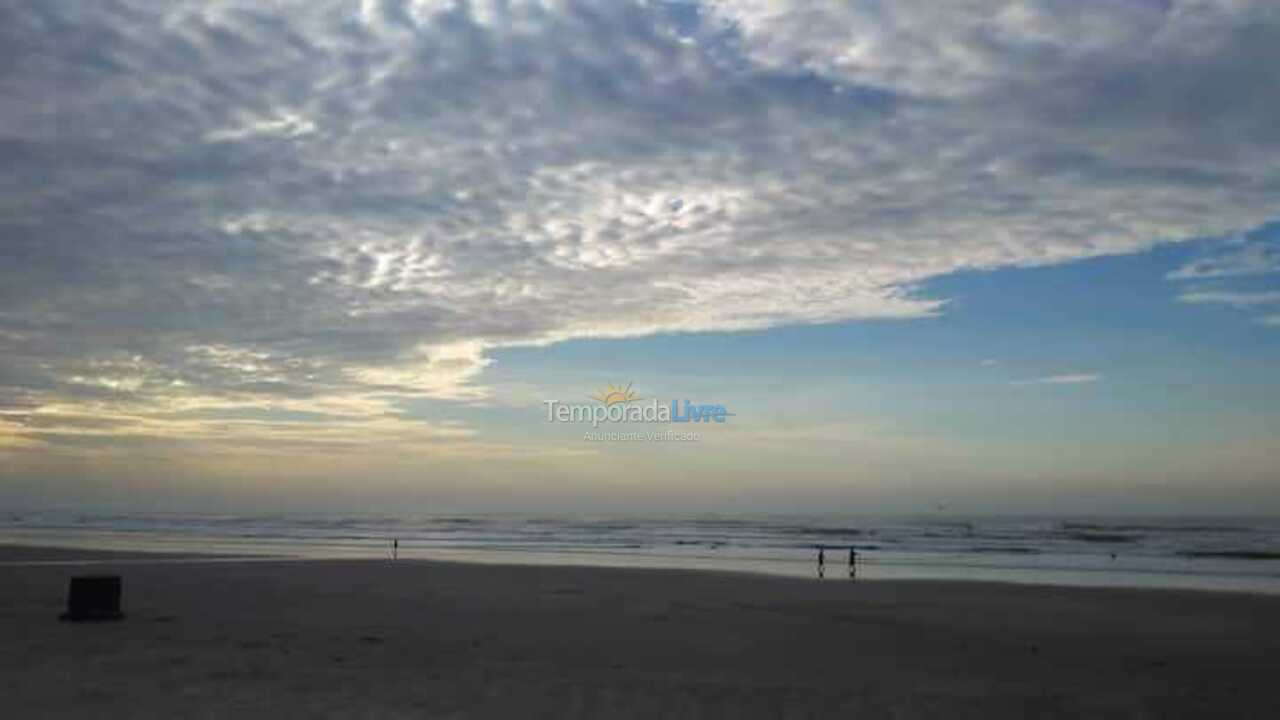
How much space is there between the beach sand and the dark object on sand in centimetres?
46

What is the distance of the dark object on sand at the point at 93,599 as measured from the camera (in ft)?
61.7

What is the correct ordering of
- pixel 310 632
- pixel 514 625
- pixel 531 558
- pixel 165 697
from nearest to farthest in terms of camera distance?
1. pixel 165 697
2. pixel 310 632
3. pixel 514 625
4. pixel 531 558


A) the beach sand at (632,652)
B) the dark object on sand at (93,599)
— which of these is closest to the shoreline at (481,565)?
the beach sand at (632,652)

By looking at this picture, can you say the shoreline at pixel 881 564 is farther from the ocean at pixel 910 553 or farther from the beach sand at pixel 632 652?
the beach sand at pixel 632 652

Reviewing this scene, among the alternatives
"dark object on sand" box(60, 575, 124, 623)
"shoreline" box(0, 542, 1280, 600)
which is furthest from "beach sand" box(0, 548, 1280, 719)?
"shoreline" box(0, 542, 1280, 600)

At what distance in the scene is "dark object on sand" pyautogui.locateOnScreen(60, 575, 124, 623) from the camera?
1880cm

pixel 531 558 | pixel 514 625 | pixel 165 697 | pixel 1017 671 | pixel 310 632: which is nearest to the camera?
pixel 165 697

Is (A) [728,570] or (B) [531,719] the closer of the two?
(B) [531,719]

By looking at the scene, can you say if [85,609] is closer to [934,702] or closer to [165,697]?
[165,697]

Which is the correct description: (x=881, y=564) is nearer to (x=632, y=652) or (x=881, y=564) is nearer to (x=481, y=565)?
(x=481, y=565)

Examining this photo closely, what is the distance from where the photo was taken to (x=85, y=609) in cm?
1883

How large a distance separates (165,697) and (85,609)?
858cm

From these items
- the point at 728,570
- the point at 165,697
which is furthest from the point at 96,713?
the point at 728,570

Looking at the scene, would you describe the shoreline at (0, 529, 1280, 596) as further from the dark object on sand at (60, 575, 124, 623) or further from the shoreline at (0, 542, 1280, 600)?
the dark object on sand at (60, 575, 124, 623)
